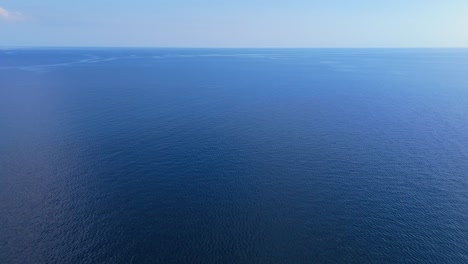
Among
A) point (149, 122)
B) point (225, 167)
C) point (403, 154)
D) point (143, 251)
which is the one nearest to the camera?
point (143, 251)

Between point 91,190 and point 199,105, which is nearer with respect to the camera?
point 91,190

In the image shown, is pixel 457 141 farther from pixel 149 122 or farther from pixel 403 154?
pixel 149 122

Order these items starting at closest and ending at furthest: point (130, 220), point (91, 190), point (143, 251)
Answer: point (143, 251), point (130, 220), point (91, 190)

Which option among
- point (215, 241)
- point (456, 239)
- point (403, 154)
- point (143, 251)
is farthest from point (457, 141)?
point (143, 251)

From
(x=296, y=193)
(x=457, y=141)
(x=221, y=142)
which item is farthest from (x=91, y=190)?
(x=457, y=141)

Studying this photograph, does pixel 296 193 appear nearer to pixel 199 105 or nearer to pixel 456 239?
pixel 456 239

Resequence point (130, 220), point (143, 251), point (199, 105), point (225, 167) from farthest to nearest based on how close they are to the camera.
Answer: point (199, 105) → point (225, 167) → point (130, 220) → point (143, 251)
